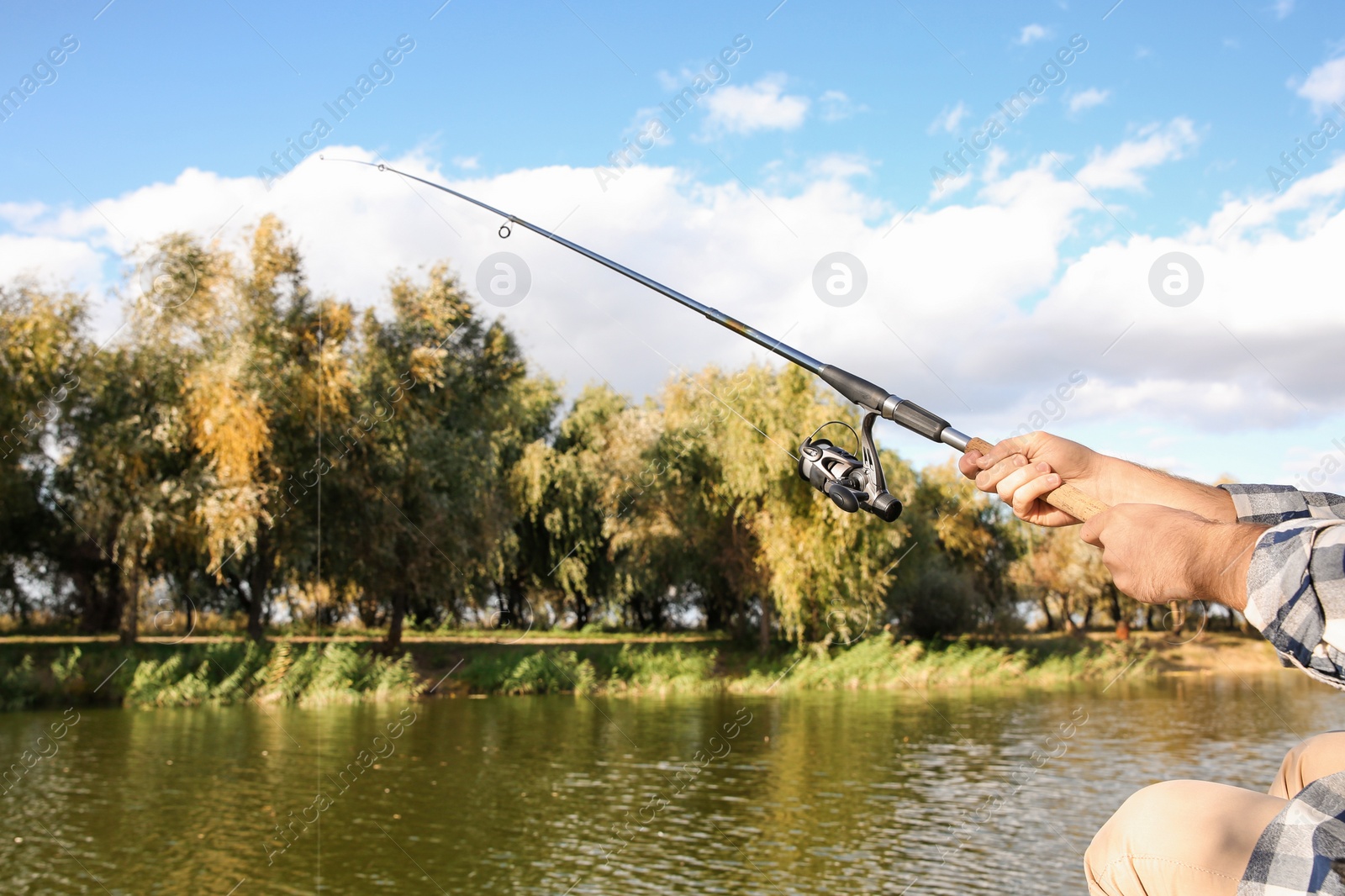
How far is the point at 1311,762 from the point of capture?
1865mm

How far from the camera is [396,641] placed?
2634cm

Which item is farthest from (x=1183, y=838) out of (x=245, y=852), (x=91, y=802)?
(x=91, y=802)

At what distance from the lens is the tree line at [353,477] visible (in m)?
22.5

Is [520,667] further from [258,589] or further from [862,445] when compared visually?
[862,445]

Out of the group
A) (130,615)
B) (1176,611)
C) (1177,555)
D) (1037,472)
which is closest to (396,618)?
(130,615)

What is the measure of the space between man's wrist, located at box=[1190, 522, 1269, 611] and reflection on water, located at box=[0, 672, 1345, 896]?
831 cm

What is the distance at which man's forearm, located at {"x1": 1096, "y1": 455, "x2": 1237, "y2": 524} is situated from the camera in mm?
Answer: 2141

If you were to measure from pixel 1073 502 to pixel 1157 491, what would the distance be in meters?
0.16

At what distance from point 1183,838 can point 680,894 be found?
8.01m

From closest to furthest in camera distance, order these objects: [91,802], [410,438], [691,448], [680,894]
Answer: [680,894] < [91,802] < [410,438] < [691,448]

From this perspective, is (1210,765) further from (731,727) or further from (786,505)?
(786,505)

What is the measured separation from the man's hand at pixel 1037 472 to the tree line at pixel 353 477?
14877mm

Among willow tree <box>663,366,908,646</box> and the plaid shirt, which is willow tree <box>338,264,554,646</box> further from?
the plaid shirt

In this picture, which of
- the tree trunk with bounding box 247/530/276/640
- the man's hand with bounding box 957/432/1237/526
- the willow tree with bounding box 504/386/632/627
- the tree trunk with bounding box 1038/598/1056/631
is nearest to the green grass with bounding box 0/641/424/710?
the tree trunk with bounding box 247/530/276/640
